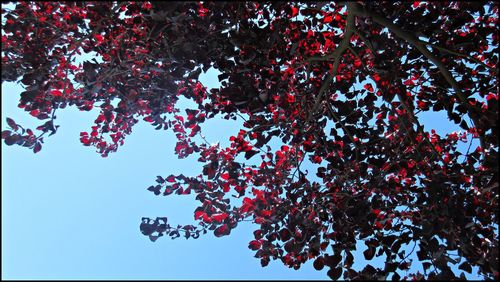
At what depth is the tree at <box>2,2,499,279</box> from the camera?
356 cm

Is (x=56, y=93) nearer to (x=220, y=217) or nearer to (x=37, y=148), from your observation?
(x=37, y=148)

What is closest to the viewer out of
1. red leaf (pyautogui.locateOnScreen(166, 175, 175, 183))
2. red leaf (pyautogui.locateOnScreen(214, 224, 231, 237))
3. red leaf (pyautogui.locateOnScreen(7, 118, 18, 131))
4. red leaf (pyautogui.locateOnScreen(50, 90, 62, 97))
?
red leaf (pyautogui.locateOnScreen(7, 118, 18, 131))

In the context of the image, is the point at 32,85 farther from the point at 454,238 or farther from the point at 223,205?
the point at 454,238

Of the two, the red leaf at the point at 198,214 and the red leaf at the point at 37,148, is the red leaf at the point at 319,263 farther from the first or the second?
the red leaf at the point at 37,148

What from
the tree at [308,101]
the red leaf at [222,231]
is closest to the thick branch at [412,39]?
the tree at [308,101]

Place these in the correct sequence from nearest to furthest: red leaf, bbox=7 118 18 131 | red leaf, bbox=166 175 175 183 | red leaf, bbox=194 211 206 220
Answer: red leaf, bbox=7 118 18 131 < red leaf, bbox=194 211 206 220 < red leaf, bbox=166 175 175 183

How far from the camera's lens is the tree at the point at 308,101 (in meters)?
3.56

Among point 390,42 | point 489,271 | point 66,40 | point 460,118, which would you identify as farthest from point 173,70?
point 489,271

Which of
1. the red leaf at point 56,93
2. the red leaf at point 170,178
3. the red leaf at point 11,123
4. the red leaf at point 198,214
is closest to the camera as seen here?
the red leaf at point 11,123

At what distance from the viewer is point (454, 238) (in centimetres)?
321

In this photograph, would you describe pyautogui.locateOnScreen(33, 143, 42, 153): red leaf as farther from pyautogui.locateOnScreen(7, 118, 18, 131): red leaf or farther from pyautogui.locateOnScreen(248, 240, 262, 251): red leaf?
pyautogui.locateOnScreen(248, 240, 262, 251): red leaf

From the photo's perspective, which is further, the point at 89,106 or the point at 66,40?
the point at 89,106

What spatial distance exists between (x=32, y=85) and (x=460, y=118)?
4.21 meters

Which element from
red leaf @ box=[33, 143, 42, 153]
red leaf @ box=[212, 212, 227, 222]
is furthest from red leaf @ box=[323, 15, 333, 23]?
red leaf @ box=[33, 143, 42, 153]
